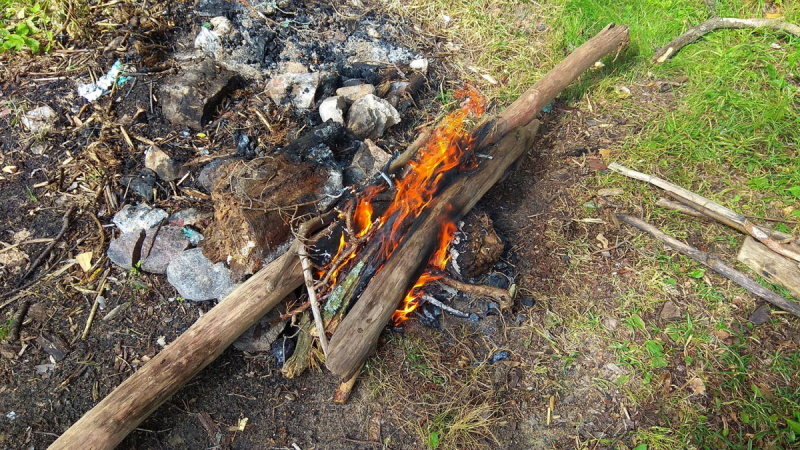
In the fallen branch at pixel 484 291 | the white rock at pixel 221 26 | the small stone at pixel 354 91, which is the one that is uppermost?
the white rock at pixel 221 26

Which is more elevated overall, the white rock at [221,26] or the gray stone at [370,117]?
the white rock at [221,26]

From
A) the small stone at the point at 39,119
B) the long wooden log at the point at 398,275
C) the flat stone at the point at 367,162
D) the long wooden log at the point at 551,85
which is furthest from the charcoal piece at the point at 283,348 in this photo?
the small stone at the point at 39,119

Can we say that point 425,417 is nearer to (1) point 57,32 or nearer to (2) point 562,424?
(2) point 562,424

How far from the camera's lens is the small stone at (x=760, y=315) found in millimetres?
3084

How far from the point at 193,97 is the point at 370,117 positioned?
5.14 ft

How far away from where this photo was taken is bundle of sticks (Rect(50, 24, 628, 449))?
245cm

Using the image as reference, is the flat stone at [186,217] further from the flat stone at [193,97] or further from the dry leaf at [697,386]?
the dry leaf at [697,386]

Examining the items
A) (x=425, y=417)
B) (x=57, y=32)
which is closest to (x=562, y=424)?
(x=425, y=417)

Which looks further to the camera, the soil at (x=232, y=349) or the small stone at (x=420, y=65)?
the small stone at (x=420, y=65)

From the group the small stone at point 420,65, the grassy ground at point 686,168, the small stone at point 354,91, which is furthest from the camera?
the small stone at point 420,65

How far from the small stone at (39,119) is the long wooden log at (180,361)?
2.65 meters

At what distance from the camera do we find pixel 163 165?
12.0 feet

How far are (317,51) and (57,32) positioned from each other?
8.30 feet

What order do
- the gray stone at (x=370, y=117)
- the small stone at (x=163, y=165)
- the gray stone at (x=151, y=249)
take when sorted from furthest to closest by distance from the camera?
the gray stone at (x=370, y=117)
the small stone at (x=163, y=165)
the gray stone at (x=151, y=249)
